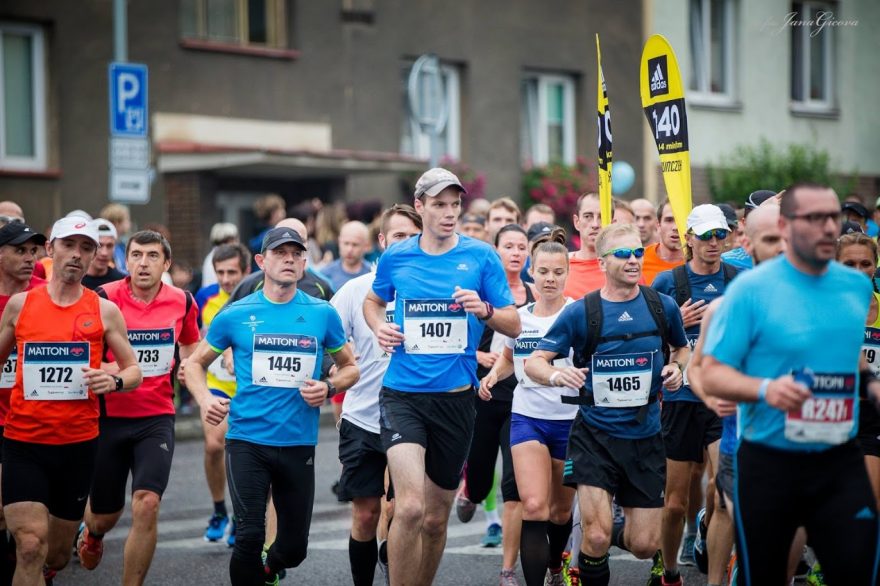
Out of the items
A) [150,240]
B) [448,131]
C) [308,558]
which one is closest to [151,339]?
[150,240]

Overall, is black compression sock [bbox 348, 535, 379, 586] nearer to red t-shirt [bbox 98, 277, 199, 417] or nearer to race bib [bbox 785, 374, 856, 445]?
red t-shirt [bbox 98, 277, 199, 417]

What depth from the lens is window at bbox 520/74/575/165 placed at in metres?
25.8

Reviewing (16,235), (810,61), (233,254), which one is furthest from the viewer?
(810,61)

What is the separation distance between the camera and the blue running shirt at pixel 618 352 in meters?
7.66

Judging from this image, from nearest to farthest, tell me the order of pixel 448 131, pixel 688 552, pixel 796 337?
pixel 796 337
pixel 688 552
pixel 448 131

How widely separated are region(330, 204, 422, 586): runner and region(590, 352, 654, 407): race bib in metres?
1.27

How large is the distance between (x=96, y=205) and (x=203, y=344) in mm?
12887

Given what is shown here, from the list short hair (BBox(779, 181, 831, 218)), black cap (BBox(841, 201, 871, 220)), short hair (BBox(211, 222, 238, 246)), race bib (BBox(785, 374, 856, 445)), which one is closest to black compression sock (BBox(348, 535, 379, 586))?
race bib (BBox(785, 374, 856, 445))

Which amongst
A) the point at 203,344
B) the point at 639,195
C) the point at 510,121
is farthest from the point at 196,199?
the point at 203,344

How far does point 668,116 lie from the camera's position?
9477 millimetres

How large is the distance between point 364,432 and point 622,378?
1.65 m

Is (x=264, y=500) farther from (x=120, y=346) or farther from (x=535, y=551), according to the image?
(x=535, y=551)

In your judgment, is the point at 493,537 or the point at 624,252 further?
the point at 493,537

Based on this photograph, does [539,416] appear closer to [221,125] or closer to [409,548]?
[409,548]
